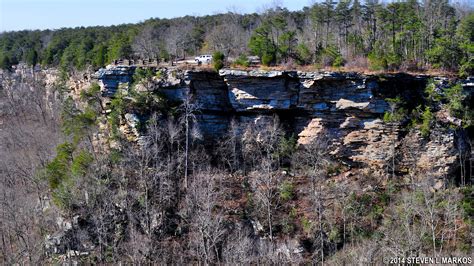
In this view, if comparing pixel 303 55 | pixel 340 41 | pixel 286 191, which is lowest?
pixel 286 191

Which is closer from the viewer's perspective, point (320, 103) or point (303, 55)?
point (320, 103)

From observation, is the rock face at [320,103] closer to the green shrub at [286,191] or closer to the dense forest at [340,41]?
the dense forest at [340,41]

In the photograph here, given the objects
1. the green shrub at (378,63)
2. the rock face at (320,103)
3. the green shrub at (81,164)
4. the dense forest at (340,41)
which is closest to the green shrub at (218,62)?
the rock face at (320,103)

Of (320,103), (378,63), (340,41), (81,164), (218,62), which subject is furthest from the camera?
(340,41)

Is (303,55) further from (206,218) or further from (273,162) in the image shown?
(206,218)

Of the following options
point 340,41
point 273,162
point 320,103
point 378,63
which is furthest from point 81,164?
point 340,41

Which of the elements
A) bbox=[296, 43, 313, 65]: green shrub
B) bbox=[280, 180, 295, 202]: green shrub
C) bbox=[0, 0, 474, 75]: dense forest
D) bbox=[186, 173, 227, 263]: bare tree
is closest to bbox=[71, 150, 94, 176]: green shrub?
bbox=[186, 173, 227, 263]: bare tree

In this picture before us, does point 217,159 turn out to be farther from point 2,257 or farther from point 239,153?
point 2,257
